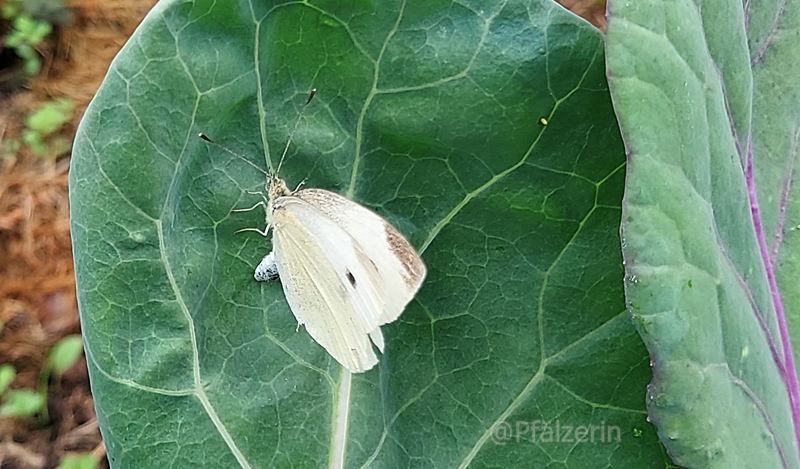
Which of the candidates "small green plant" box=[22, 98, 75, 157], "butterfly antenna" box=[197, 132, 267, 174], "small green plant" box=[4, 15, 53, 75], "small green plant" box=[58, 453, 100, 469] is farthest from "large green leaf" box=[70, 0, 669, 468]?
"small green plant" box=[4, 15, 53, 75]

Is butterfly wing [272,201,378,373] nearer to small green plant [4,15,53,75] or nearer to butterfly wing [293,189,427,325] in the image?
butterfly wing [293,189,427,325]

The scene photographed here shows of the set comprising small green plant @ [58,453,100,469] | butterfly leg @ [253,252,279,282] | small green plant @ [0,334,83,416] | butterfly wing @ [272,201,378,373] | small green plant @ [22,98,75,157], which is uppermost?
butterfly leg @ [253,252,279,282]

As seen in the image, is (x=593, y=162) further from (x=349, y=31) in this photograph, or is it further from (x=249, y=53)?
(x=249, y=53)

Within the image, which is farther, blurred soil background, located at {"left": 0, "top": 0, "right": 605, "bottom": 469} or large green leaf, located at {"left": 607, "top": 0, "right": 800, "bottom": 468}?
blurred soil background, located at {"left": 0, "top": 0, "right": 605, "bottom": 469}

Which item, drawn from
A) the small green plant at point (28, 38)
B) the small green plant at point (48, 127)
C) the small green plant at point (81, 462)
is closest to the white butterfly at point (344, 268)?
the small green plant at point (81, 462)

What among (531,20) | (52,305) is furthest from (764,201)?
(52,305)
